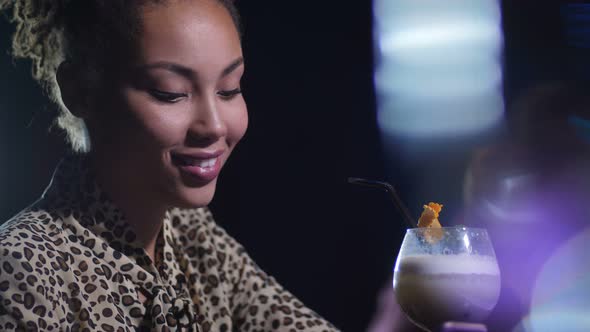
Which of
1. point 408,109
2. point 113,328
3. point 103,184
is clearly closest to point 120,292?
point 113,328

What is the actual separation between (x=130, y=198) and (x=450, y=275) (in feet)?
2.49

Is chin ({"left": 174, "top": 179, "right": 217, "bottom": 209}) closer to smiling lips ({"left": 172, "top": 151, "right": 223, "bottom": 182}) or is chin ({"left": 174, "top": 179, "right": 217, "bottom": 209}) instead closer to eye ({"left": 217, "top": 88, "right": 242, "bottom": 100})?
smiling lips ({"left": 172, "top": 151, "right": 223, "bottom": 182})

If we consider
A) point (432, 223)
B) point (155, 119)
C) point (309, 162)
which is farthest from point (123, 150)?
point (309, 162)

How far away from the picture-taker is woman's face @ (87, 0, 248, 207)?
1.58 meters

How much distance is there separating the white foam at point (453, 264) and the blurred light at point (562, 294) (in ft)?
3.13

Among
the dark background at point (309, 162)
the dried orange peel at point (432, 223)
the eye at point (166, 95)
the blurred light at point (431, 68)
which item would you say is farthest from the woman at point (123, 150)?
the blurred light at point (431, 68)

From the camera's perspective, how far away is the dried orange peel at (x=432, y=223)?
4.79 ft

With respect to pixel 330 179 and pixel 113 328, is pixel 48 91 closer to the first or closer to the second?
pixel 113 328

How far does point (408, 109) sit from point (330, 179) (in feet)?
1.31

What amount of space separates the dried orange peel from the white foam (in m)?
0.04

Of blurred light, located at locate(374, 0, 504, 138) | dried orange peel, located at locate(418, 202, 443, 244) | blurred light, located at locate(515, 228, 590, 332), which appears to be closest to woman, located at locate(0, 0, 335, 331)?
dried orange peel, located at locate(418, 202, 443, 244)

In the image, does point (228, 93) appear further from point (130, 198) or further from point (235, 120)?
point (130, 198)

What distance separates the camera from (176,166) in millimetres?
1628

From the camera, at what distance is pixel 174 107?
5.21 feet
